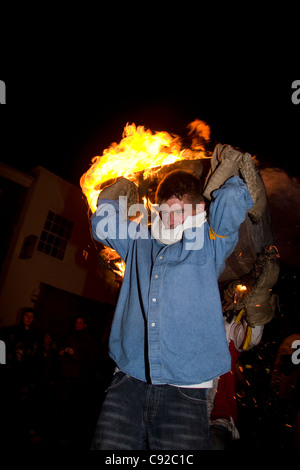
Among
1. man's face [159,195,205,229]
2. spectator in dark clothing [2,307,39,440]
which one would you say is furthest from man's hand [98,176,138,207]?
spectator in dark clothing [2,307,39,440]

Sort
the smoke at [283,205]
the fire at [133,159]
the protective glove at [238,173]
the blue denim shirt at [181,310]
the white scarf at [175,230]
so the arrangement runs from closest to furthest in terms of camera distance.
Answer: the blue denim shirt at [181,310]
the protective glove at [238,173]
the white scarf at [175,230]
the smoke at [283,205]
the fire at [133,159]

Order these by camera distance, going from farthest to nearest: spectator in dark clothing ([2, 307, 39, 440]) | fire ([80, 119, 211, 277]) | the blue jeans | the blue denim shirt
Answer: spectator in dark clothing ([2, 307, 39, 440]) < fire ([80, 119, 211, 277]) < the blue denim shirt < the blue jeans

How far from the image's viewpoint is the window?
42.6ft

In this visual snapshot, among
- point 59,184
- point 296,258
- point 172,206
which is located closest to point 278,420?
point 296,258

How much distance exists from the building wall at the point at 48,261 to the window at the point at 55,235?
190 mm

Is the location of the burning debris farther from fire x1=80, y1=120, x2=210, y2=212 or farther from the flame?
the flame

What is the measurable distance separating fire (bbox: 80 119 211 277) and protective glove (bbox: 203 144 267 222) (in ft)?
3.57

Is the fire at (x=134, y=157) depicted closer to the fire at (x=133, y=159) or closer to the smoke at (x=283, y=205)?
the fire at (x=133, y=159)

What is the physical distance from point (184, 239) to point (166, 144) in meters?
1.90

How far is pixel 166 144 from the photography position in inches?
149

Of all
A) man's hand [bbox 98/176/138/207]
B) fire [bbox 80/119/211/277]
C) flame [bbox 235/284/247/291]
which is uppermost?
fire [bbox 80/119/211/277]

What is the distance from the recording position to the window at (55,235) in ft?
42.6

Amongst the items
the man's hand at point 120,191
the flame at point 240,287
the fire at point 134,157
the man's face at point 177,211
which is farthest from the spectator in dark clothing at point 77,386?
the man's face at point 177,211

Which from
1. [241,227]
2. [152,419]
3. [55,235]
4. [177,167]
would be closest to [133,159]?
[177,167]
